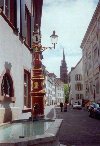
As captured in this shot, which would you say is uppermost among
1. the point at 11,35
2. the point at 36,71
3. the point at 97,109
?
the point at 11,35

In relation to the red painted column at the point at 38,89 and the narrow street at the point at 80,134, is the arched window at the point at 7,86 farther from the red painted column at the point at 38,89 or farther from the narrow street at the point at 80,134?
the red painted column at the point at 38,89

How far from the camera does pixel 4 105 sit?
11406mm

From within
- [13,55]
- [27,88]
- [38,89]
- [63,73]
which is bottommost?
[38,89]

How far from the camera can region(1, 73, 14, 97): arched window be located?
12.0 m

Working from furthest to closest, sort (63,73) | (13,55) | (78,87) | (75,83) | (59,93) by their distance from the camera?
(63,73) < (59,93) < (75,83) < (78,87) < (13,55)

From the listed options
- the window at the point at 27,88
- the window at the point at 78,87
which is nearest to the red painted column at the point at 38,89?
the window at the point at 27,88

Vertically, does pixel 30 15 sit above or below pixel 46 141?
above

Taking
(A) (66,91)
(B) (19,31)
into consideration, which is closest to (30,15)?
(B) (19,31)

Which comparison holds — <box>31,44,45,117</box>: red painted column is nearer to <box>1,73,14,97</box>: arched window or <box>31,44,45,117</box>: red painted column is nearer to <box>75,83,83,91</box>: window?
<box>1,73,14,97</box>: arched window

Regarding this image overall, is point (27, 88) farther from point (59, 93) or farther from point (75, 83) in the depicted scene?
point (59, 93)

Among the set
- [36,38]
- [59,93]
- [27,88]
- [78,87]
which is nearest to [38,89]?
[36,38]

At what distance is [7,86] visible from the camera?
1252 cm

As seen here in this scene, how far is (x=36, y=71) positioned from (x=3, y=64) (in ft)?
16.3

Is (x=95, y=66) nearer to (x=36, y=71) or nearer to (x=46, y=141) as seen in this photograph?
(x=36, y=71)
